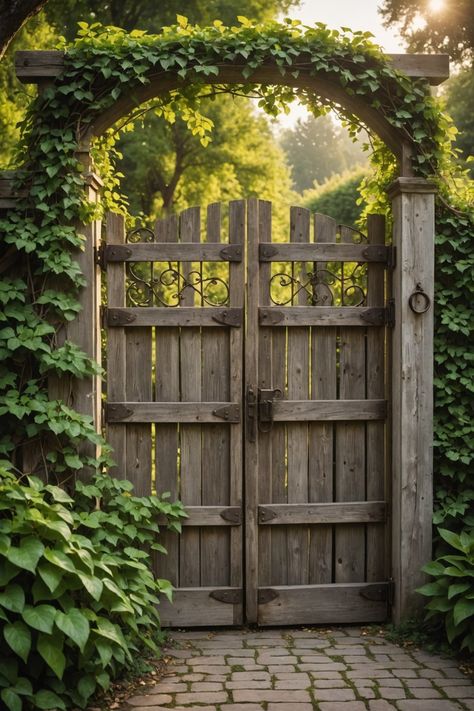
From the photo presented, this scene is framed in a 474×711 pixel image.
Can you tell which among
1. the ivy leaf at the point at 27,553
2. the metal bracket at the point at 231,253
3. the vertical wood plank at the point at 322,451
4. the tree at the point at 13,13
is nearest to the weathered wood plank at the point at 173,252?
the metal bracket at the point at 231,253

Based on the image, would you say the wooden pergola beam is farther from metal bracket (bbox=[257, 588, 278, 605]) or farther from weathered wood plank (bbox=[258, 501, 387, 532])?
metal bracket (bbox=[257, 588, 278, 605])

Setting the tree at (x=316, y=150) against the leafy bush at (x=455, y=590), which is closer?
the leafy bush at (x=455, y=590)

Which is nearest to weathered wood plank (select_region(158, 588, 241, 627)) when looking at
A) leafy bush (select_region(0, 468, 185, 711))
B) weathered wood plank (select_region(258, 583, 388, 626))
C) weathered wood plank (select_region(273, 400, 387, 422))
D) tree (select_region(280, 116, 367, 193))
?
weathered wood plank (select_region(258, 583, 388, 626))

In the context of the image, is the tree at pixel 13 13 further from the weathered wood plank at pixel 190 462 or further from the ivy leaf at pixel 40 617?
the ivy leaf at pixel 40 617

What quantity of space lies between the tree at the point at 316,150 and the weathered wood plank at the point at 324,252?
50.5 meters

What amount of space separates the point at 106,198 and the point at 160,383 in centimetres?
129

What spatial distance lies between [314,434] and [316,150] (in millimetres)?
53056

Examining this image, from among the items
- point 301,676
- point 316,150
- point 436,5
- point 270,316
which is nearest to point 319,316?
point 270,316

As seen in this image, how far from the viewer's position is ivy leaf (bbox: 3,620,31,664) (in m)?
3.24

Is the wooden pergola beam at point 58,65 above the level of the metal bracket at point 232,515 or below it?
above

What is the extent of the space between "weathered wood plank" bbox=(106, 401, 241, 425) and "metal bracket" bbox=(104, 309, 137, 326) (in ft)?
1.60

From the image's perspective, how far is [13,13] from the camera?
420cm

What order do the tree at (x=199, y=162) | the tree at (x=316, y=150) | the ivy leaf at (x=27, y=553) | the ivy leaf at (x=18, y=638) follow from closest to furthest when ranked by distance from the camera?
the ivy leaf at (x=18, y=638) → the ivy leaf at (x=27, y=553) → the tree at (x=199, y=162) → the tree at (x=316, y=150)

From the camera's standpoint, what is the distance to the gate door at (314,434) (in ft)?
15.7
